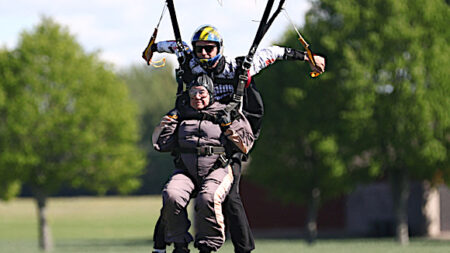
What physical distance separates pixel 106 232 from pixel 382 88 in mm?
25235

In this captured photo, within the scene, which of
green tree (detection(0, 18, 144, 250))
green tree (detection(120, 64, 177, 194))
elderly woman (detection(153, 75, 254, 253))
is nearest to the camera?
elderly woman (detection(153, 75, 254, 253))

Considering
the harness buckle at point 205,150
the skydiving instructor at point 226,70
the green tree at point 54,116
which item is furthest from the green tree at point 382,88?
the harness buckle at point 205,150

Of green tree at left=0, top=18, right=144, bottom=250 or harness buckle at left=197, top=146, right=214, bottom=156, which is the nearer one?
harness buckle at left=197, top=146, right=214, bottom=156

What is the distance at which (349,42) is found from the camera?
121ft

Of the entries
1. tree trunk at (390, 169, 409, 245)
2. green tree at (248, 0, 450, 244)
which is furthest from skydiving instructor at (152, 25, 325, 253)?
tree trunk at (390, 169, 409, 245)

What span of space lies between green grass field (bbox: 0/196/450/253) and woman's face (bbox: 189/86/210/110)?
2292 cm

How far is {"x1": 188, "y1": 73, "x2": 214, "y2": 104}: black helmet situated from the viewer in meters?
8.24

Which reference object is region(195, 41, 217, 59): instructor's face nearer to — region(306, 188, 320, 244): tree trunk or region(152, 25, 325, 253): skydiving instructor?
region(152, 25, 325, 253): skydiving instructor

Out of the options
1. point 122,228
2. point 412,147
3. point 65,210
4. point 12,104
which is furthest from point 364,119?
point 65,210

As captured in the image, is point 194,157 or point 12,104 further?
point 12,104

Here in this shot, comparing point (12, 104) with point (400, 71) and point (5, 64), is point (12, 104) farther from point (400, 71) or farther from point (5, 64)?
point (400, 71)

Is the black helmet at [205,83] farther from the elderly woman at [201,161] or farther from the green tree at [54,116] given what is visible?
the green tree at [54,116]

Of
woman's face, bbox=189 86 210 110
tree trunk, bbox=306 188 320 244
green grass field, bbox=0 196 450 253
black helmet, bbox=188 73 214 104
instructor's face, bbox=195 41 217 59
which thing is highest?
instructor's face, bbox=195 41 217 59

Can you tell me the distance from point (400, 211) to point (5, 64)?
18.6 m
